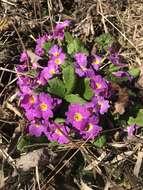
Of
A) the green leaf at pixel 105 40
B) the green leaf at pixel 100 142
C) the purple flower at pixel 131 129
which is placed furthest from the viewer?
the green leaf at pixel 105 40

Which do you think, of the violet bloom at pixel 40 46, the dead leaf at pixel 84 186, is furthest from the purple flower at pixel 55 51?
the dead leaf at pixel 84 186

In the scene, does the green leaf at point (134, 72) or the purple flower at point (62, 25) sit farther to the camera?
the purple flower at point (62, 25)

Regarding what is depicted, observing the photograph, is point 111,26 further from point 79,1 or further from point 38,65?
point 38,65

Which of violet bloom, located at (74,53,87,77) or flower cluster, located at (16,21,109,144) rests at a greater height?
violet bloom, located at (74,53,87,77)

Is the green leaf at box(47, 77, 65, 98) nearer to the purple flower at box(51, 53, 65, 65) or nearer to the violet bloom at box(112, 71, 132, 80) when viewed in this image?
the purple flower at box(51, 53, 65, 65)

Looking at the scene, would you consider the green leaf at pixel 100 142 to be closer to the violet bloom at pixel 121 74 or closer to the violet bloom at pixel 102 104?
the violet bloom at pixel 102 104

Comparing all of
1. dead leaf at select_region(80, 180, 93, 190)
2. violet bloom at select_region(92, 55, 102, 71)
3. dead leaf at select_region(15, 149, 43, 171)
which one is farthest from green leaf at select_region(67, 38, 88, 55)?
dead leaf at select_region(80, 180, 93, 190)

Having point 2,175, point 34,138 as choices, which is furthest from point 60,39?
point 2,175

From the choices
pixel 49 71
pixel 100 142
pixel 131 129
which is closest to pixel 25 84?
pixel 49 71
